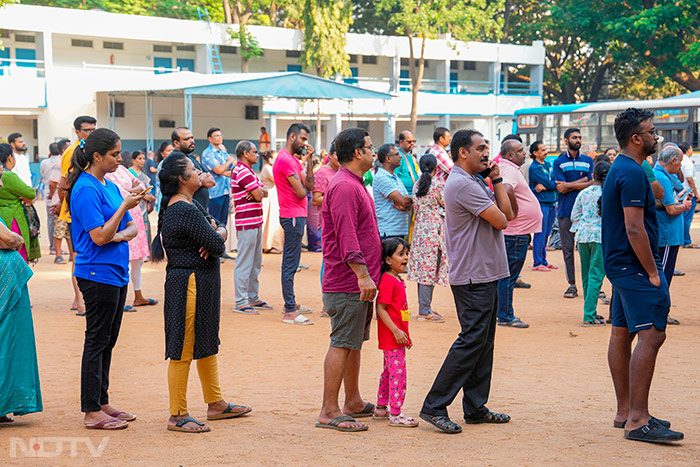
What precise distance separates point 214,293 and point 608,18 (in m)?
35.3

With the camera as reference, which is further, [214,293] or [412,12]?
[412,12]

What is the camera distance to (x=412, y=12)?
121 ft

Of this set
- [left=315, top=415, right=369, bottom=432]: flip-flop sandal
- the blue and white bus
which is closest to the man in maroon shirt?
[left=315, top=415, right=369, bottom=432]: flip-flop sandal

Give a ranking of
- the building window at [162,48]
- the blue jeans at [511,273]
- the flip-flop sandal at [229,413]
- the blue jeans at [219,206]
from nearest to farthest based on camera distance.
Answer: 1. the flip-flop sandal at [229,413]
2. the blue jeans at [511,273]
3. the blue jeans at [219,206]
4. the building window at [162,48]

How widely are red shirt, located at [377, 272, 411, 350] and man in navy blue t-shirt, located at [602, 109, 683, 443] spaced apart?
50.0 inches

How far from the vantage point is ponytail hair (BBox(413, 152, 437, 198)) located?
27.4ft

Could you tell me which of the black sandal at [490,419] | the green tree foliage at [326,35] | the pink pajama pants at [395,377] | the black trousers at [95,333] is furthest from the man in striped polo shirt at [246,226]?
the green tree foliage at [326,35]

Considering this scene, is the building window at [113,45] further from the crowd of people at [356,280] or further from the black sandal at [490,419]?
the black sandal at [490,419]

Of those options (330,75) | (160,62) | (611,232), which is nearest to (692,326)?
(611,232)

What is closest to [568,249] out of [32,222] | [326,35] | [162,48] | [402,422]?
[402,422]

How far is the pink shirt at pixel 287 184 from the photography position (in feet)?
28.0

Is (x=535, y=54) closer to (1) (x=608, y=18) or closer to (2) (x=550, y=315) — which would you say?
(1) (x=608, y=18)

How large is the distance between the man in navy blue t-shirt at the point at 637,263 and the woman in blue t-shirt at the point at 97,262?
287cm

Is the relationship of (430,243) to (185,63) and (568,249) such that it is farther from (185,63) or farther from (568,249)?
(185,63)
